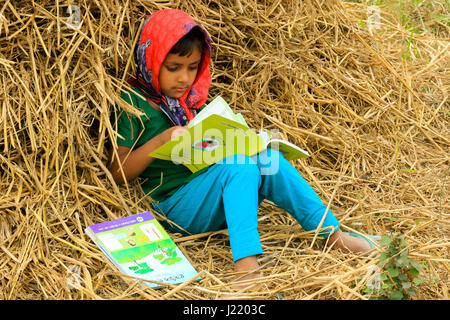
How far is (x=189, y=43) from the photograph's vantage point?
242cm

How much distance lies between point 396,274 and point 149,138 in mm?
1135

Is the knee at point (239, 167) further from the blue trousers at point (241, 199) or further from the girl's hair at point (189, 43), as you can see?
the girl's hair at point (189, 43)

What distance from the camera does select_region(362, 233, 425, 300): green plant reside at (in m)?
1.93

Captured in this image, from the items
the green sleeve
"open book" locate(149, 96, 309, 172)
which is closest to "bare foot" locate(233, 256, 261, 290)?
"open book" locate(149, 96, 309, 172)

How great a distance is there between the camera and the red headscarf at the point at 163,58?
2373 millimetres

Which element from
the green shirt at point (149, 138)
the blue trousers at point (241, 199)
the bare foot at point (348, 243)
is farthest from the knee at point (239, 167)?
the bare foot at point (348, 243)

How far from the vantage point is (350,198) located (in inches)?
114

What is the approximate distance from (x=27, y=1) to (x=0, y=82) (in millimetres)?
337

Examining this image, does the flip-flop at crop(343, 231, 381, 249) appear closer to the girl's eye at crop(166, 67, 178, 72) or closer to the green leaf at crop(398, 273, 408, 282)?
the green leaf at crop(398, 273, 408, 282)

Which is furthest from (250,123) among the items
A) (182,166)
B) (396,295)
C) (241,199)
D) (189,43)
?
(396,295)

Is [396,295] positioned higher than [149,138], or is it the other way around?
[149,138]

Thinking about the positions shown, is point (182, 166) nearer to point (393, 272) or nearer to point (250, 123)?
point (250, 123)
